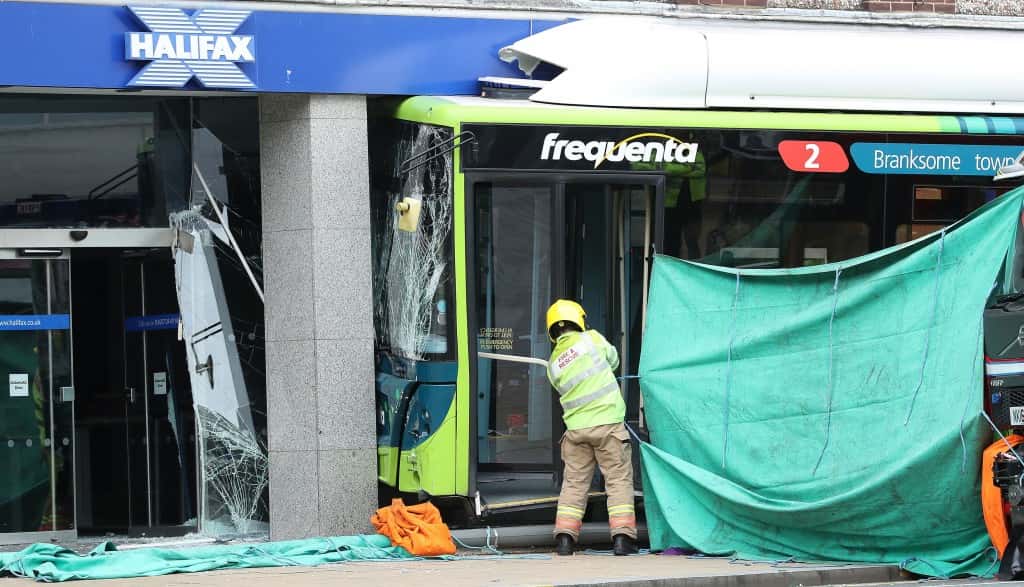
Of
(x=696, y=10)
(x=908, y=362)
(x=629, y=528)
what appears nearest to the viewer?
(x=908, y=362)

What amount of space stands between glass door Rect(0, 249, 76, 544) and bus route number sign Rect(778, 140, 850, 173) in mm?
5723

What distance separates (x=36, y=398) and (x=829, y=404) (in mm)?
6263

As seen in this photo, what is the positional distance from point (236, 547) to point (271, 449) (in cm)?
117

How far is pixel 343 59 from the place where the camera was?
40.7 feet

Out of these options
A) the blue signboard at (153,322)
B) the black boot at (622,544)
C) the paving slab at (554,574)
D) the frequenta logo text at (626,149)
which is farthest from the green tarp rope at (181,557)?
the frequenta logo text at (626,149)

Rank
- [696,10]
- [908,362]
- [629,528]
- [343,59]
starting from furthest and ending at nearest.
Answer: [696,10]
[343,59]
[629,528]
[908,362]

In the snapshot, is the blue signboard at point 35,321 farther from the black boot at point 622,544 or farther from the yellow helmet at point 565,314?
the black boot at point 622,544

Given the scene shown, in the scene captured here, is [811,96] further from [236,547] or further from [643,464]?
[236,547]

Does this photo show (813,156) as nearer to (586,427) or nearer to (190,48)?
(586,427)

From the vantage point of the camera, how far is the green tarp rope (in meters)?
10.5

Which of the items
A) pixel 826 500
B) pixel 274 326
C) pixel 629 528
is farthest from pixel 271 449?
pixel 826 500

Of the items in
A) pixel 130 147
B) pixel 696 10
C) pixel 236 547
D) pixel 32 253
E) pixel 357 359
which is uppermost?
pixel 696 10

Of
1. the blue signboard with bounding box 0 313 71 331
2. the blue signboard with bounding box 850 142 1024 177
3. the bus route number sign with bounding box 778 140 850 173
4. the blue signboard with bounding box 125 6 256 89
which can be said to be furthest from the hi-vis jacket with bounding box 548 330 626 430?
the blue signboard with bounding box 0 313 71 331

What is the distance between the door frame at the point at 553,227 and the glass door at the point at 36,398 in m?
3.55
